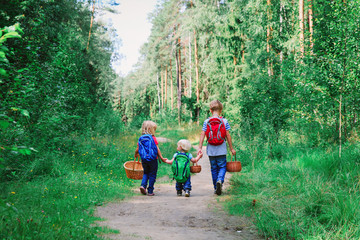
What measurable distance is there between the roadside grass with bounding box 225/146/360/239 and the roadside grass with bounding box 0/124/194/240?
240 cm

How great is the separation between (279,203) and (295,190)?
61 cm

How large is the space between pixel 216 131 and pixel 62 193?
11.3 feet

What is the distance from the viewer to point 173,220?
4742 mm

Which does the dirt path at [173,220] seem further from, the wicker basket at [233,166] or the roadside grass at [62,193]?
the wicker basket at [233,166]

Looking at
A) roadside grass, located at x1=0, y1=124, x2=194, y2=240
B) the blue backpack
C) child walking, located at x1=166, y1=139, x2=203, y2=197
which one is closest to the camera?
roadside grass, located at x1=0, y1=124, x2=194, y2=240

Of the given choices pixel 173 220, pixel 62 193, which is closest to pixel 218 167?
pixel 173 220

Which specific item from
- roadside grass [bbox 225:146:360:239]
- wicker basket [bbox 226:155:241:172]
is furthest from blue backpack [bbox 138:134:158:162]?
roadside grass [bbox 225:146:360:239]

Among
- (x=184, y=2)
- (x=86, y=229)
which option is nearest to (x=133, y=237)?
(x=86, y=229)

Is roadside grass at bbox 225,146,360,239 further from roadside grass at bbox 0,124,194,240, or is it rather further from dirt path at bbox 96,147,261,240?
roadside grass at bbox 0,124,194,240

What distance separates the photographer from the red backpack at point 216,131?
6.66 m

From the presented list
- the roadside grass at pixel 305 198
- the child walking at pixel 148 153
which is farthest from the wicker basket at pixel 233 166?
the child walking at pixel 148 153

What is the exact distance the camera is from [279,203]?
481 centimetres

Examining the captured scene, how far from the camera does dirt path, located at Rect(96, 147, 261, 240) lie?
3.86m

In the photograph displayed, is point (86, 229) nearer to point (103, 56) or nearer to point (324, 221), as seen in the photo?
point (324, 221)
